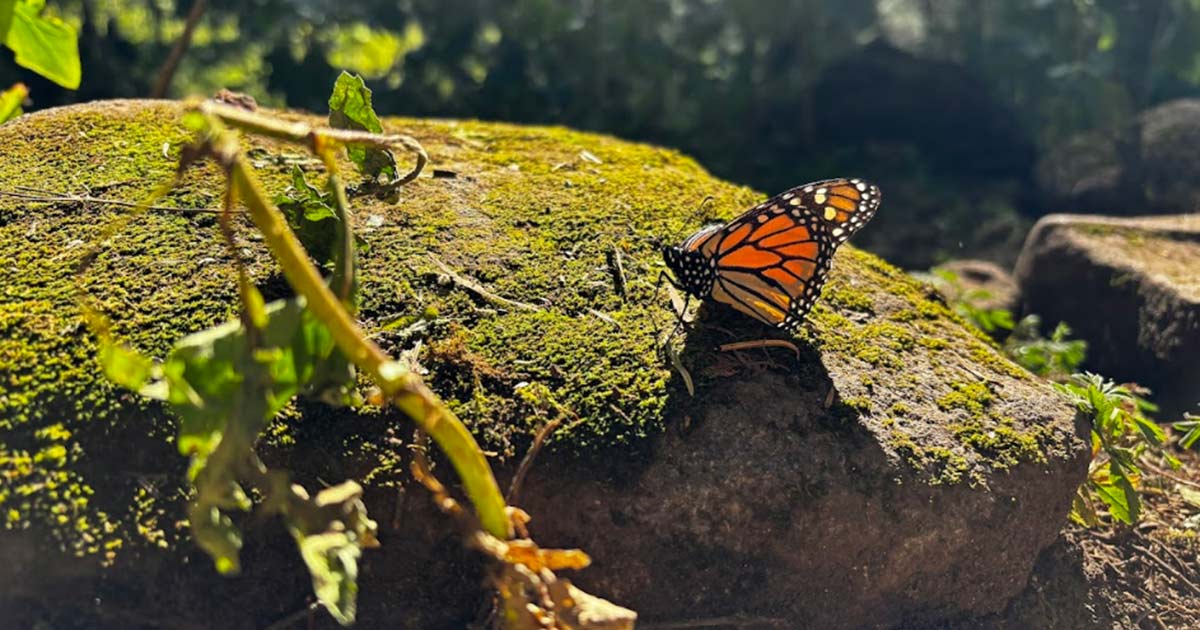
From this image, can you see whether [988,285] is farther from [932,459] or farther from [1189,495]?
[932,459]

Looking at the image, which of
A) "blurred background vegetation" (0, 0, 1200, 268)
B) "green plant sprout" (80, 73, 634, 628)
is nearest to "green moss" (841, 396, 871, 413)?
"green plant sprout" (80, 73, 634, 628)

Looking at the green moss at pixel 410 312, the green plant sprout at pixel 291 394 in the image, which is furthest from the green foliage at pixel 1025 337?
the green plant sprout at pixel 291 394

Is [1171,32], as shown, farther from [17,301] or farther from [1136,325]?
[17,301]

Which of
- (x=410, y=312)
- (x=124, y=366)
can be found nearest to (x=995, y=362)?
(x=410, y=312)

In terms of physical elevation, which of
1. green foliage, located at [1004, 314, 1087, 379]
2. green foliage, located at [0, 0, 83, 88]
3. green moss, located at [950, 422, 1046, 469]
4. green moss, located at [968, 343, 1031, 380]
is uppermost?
green foliage, located at [0, 0, 83, 88]

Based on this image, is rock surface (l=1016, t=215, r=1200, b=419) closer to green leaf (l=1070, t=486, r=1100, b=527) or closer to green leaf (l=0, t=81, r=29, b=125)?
green leaf (l=1070, t=486, r=1100, b=527)

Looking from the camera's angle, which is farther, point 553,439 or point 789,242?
point 789,242

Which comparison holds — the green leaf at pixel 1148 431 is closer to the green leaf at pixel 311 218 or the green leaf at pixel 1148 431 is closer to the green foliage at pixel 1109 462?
the green foliage at pixel 1109 462
